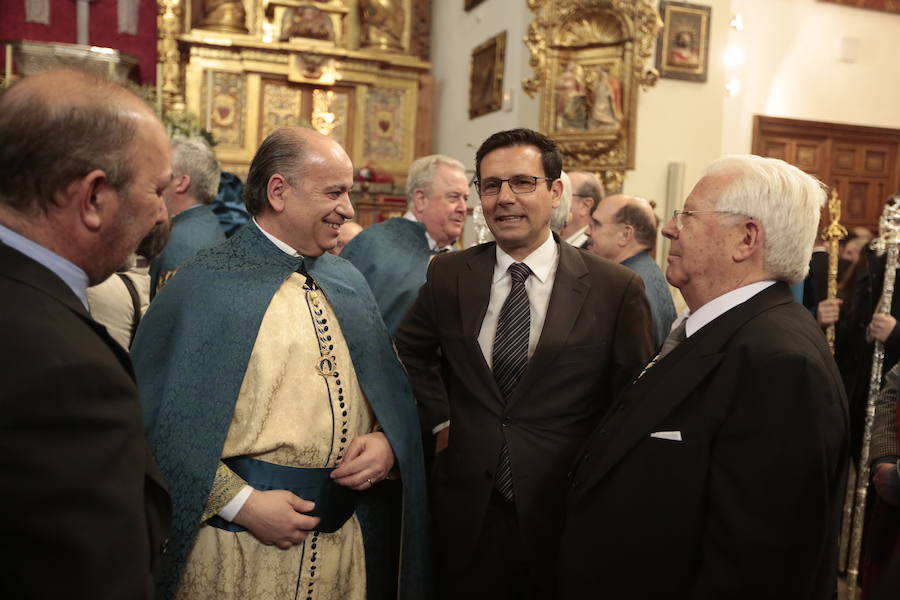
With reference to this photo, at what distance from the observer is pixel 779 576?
1.67m

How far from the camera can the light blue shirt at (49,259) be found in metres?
1.26

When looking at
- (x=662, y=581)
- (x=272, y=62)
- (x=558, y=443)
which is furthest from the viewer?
(x=272, y=62)

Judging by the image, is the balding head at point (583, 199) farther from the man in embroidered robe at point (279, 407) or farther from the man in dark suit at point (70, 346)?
the man in dark suit at point (70, 346)

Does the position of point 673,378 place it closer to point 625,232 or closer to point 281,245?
Answer: point 281,245

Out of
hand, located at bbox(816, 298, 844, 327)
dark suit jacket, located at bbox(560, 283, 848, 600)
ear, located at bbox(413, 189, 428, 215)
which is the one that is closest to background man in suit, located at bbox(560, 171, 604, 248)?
ear, located at bbox(413, 189, 428, 215)

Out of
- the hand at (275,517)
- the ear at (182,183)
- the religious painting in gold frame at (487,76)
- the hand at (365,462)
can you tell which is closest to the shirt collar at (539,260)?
the hand at (365,462)

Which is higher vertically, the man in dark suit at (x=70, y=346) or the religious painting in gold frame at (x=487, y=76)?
the religious painting in gold frame at (x=487, y=76)

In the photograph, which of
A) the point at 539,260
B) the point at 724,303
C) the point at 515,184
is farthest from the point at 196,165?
the point at 724,303

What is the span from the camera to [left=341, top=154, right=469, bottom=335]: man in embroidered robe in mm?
4008

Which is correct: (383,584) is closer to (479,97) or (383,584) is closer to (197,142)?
(197,142)

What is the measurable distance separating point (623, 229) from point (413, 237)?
115 centimetres

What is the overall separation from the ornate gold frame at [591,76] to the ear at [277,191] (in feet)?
18.6

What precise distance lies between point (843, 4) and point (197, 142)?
836cm

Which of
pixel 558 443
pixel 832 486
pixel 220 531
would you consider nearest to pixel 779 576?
pixel 832 486
